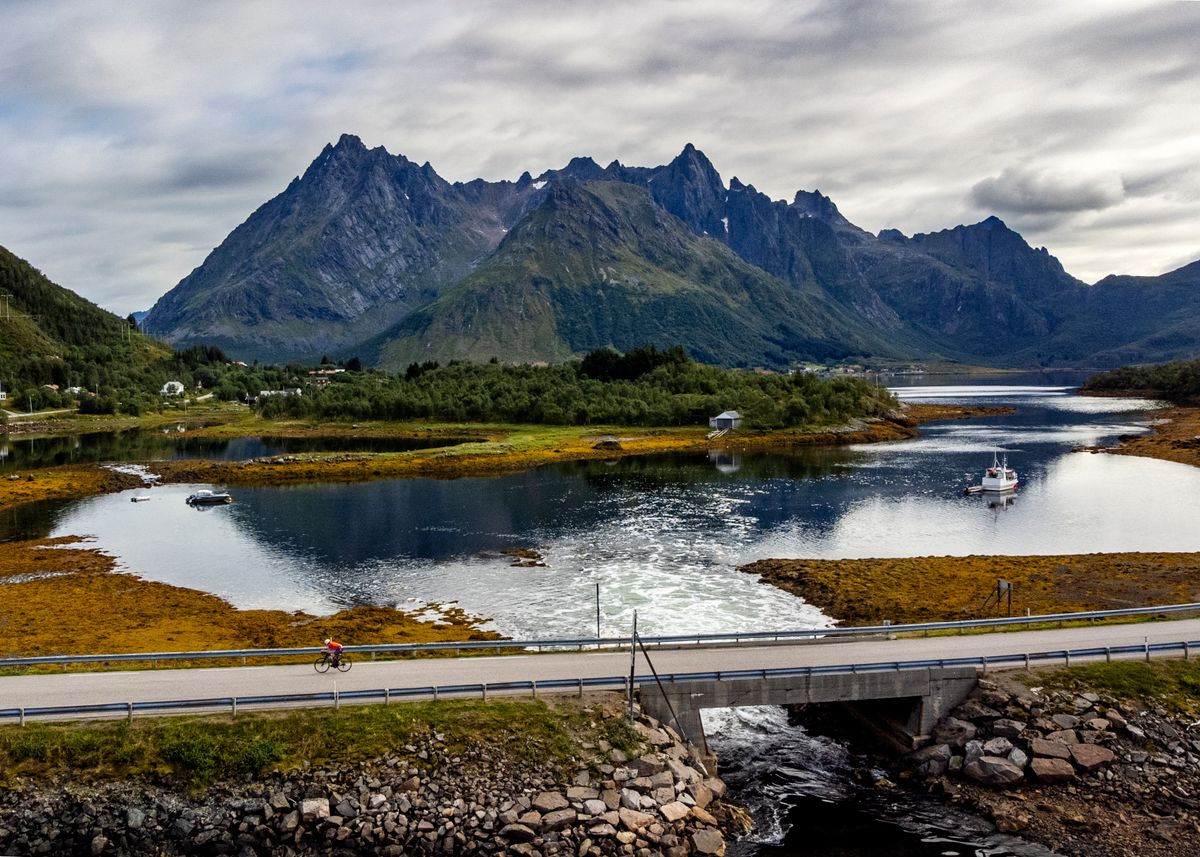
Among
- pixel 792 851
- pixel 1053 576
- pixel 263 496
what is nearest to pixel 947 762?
pixel 792 851

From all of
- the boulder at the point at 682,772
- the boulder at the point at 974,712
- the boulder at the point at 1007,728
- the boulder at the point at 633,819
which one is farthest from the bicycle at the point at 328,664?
the boulder at the point at 1007,728

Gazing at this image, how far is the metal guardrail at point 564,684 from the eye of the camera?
1255 inches

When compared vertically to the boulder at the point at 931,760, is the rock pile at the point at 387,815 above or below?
above

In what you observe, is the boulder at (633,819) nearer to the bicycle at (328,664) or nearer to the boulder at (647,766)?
→ the boulder at (647,766)

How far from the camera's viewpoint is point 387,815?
28219 mm

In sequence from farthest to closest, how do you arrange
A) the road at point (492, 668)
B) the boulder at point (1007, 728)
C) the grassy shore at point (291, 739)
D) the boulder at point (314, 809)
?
the road at point (492, 668) < the boulder at point (1007, 728) < the grassy shore at point (291, 739) < the boulder at point (314, 809)

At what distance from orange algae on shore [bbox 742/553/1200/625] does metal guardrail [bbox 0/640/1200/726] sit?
49.5 ft

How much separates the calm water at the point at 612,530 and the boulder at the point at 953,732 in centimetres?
1739

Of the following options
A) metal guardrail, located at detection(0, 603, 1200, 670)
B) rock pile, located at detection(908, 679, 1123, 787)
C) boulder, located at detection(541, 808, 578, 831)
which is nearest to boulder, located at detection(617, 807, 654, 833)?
boulder, located at detection(541, 808, 578, 831)

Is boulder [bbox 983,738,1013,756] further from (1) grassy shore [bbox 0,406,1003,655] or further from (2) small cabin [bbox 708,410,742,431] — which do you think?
(2) small cabin [bbox 708,410,742,431]

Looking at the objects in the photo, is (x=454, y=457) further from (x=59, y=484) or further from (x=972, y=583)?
(x=972, y=583)

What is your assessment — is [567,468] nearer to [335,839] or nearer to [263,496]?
[263,496]

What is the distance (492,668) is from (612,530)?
160 feet

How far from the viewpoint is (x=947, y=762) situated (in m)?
33.9
